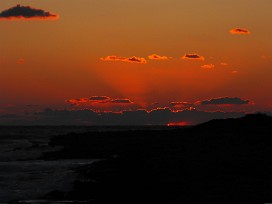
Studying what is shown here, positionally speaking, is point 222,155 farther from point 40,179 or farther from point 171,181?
point 40,179

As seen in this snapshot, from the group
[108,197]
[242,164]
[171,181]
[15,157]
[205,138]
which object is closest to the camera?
[108,197]

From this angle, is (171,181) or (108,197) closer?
(108,197)

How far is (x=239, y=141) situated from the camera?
170 feet

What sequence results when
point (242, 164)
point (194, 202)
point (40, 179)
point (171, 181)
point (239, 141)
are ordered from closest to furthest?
point (194, 202)
point (171, 181)
point (242, 164)
point (40, 179)
point (239, 141)

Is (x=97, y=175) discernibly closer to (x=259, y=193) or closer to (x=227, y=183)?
A: (x=227, y=183)

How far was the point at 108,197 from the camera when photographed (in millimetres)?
28656

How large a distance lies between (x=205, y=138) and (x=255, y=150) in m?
14.6

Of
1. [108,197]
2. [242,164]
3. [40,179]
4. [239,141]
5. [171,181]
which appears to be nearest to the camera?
[108,197]

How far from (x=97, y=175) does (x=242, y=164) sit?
9.56 meters

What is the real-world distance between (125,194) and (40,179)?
38.6 feet

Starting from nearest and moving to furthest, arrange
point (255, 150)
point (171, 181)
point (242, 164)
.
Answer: point (171, 181) → point (242, 164) → point (255, 150)

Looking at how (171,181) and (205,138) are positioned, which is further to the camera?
(205,138)

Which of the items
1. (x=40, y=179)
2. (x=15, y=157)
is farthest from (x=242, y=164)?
(x=15, y=157)

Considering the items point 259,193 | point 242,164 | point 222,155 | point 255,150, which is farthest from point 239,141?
point 259,193
